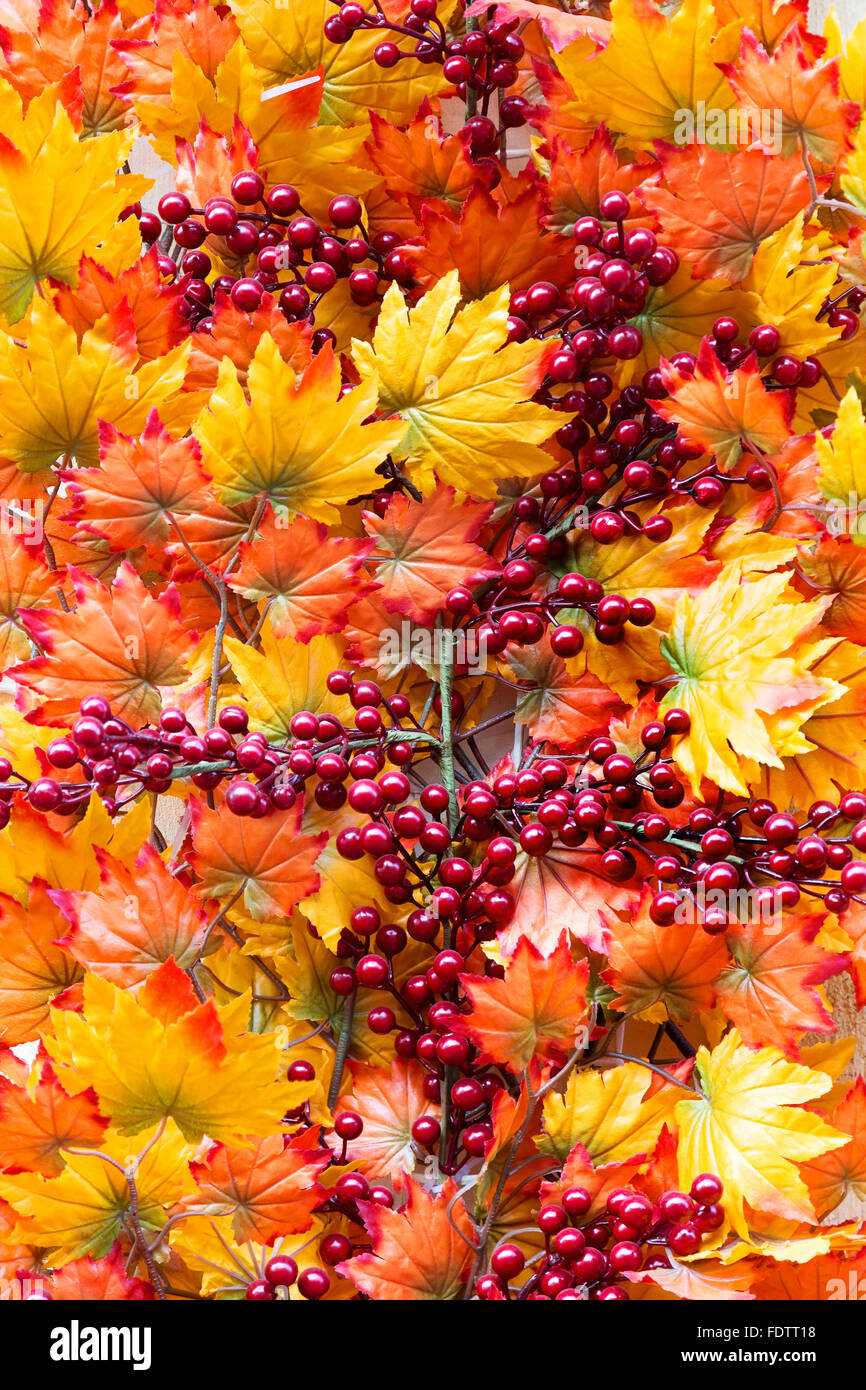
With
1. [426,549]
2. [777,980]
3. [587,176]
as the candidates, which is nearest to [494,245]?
[587,176]

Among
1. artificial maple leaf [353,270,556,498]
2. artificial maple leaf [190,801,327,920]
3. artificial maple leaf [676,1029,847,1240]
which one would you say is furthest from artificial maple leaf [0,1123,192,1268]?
artificial maple leaf [353,270,556,498]

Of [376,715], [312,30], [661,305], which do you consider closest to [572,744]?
[376,715]

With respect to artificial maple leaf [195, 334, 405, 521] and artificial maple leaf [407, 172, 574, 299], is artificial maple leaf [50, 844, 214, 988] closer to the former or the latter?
artificial maple leaf [195, 334, 405, 521]
